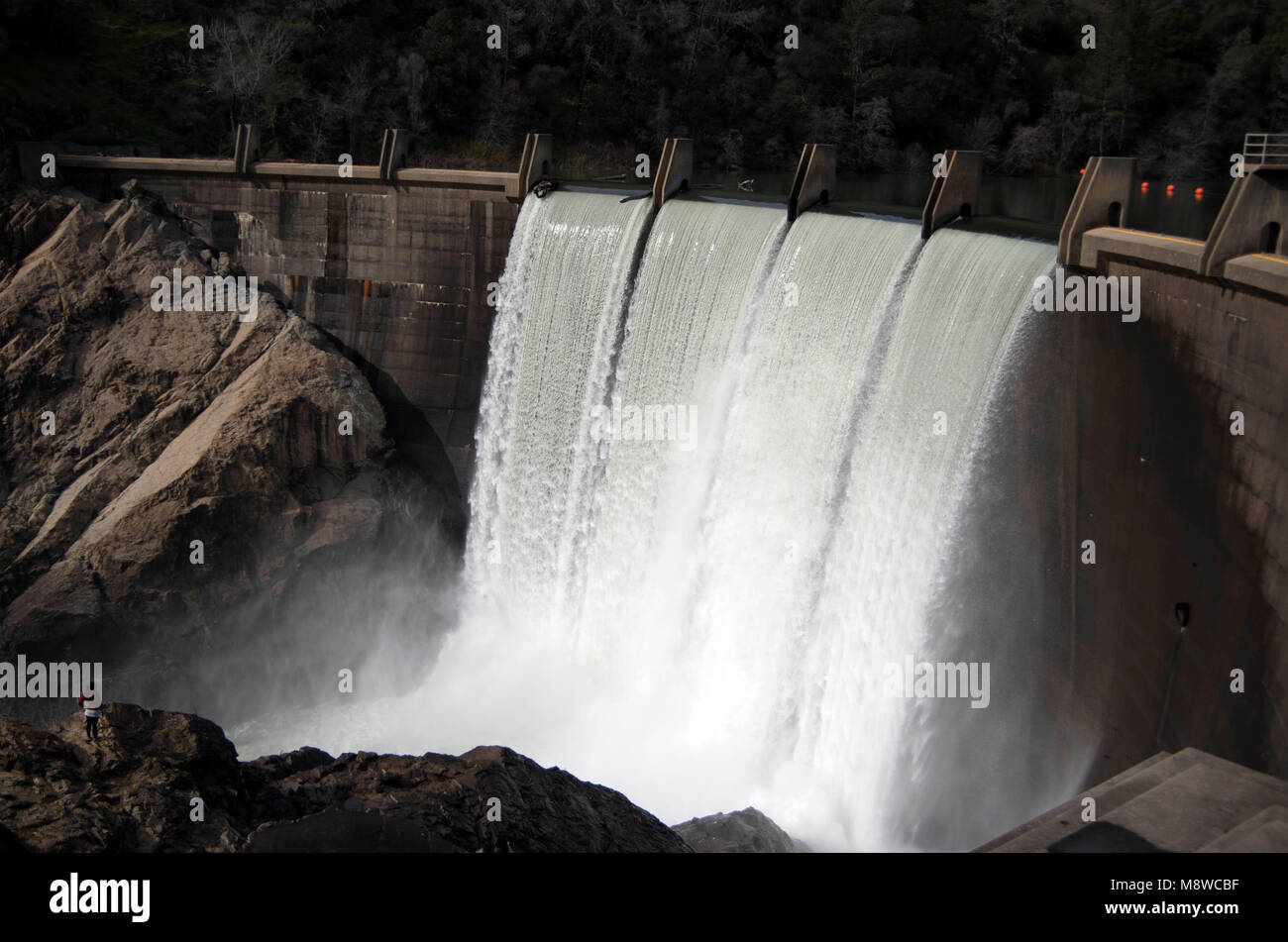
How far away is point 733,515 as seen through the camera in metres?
17.0

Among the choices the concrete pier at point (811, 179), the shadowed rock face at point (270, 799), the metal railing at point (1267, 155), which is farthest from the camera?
the concrete pier at point (811, 179)

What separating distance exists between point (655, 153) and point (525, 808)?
4321cm

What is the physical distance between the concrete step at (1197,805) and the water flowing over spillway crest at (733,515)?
5133 mm

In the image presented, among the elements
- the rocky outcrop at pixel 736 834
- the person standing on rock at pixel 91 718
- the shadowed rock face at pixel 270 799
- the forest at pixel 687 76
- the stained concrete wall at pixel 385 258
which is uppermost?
the forest at pixel 687 76

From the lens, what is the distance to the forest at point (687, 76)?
39.5 m

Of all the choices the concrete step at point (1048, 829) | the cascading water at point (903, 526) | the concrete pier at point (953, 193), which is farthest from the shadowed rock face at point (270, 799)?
the concrete pier at point (953, 193)

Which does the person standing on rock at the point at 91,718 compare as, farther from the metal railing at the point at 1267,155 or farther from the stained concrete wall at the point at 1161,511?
the metal railing at the point at 1267,155

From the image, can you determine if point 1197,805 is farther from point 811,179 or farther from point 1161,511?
point 811,179

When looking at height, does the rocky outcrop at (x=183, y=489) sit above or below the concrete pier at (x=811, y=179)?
below

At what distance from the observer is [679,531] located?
18094mm

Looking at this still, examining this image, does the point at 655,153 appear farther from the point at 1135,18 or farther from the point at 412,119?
the point at 1135,18

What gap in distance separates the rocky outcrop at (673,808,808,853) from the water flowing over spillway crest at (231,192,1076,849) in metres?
2.03

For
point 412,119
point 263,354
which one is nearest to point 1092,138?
point 412,119

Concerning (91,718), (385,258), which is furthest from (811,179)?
(91,718)
